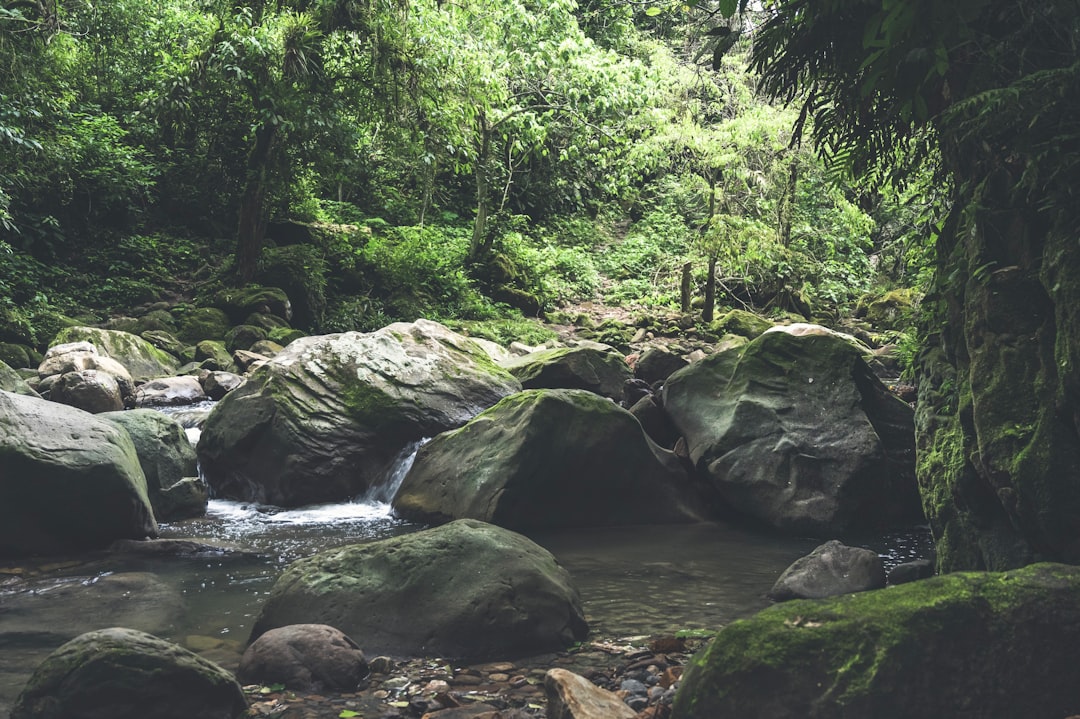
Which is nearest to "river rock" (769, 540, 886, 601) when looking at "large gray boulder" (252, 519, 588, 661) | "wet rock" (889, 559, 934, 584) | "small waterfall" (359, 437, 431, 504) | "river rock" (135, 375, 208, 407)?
"wet rock" (889, 559, 934, 584)

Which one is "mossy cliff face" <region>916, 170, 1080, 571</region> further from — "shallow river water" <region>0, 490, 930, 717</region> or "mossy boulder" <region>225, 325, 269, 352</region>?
"mossy boulder" <region>225, 325, 269, 352</region>

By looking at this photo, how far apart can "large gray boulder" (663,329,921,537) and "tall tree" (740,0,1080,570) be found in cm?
262

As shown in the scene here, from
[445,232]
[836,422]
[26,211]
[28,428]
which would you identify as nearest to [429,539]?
[28,428]

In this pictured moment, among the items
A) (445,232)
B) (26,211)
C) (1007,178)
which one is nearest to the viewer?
(1007,178)

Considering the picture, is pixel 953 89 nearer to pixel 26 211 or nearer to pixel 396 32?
pixel 396 32

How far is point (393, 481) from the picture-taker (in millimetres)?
8930

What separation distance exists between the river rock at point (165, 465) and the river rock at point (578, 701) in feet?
18.9

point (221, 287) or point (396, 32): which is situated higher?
point (396, 32)

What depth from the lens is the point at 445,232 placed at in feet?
82.2

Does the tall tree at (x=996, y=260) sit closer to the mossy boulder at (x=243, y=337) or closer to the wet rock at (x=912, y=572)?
the wet rock at (x=912, y=572)

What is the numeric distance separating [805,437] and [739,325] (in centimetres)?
1277

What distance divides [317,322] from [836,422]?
12260mm

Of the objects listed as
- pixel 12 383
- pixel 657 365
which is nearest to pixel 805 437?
pixel 657 365

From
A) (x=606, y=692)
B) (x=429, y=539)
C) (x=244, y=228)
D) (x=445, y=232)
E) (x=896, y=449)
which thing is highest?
(x=445, y=232)
